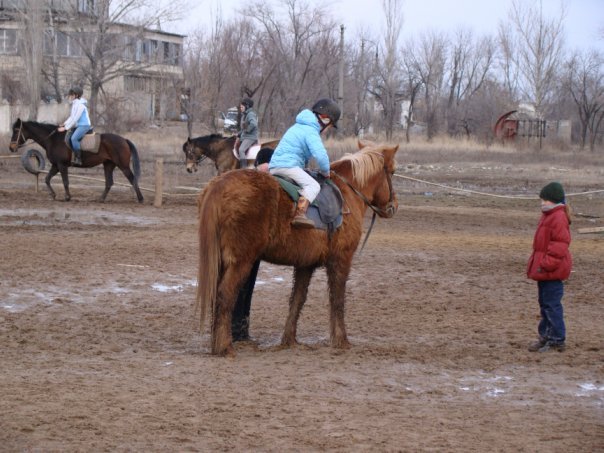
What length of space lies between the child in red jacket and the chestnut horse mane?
5.15 ft

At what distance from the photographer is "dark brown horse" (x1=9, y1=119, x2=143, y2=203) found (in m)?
20.8

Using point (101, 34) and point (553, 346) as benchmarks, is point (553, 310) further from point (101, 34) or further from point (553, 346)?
point (101, 34)

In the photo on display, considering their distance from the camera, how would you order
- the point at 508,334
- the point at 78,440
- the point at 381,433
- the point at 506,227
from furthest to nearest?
the point at 506,227, the point at 508,334, the point at 381,433, the point at 78,440

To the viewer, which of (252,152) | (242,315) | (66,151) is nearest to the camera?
(242,315)

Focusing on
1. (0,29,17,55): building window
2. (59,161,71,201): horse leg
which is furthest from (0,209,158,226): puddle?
(0,29,17,55): building window

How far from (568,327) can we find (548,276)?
1442 mm

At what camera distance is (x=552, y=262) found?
27.2 feet

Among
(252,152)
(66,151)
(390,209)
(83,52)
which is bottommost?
(66,151)

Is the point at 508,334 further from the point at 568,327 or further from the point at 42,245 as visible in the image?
the point at 42,245

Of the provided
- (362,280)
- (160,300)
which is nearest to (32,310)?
(160,300)

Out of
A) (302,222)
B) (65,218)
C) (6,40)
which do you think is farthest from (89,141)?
(6,40)

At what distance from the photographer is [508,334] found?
30.2ft

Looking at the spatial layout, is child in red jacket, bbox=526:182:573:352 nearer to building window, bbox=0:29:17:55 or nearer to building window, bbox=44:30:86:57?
building window, bbox=44:30:86:57

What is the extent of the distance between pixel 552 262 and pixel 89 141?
14.5m
